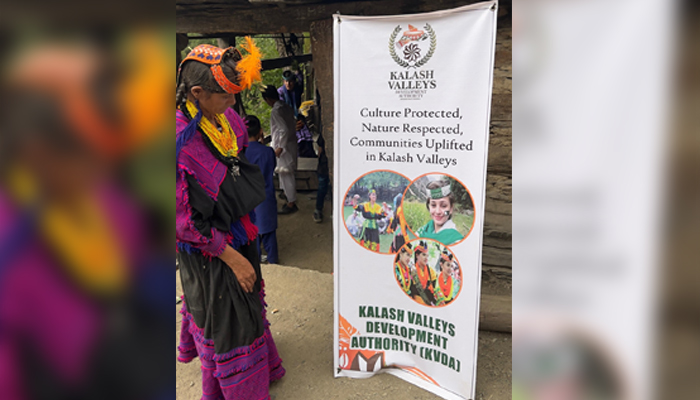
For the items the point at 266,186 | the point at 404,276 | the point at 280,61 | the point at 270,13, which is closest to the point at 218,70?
the point at 404,276

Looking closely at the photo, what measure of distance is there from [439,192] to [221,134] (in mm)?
1144

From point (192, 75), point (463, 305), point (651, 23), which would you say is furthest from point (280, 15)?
point (651, 23)

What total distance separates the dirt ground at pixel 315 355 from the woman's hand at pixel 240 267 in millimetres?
911

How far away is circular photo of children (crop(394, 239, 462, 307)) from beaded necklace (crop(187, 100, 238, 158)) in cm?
107

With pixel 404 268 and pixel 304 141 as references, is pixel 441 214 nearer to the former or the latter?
pixel 404 268

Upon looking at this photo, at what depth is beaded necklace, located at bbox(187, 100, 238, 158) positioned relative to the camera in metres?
2.09

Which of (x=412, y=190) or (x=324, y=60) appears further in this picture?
(x=324, y=60)

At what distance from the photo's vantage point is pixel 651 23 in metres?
0.56

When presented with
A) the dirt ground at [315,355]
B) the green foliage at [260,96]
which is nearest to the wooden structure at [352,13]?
the dirt ground at [315,355]

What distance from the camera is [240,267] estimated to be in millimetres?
2223

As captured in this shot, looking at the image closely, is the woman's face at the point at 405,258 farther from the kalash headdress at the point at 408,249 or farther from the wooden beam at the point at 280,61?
the wooden beam at the point at 280,61

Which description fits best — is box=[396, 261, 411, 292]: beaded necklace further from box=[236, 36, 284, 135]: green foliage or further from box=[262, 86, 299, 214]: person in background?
box=[236, 36, 284, 135]: green foliage

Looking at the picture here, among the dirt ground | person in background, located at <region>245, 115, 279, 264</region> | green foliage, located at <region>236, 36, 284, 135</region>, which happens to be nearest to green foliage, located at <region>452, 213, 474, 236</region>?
the dirt ground

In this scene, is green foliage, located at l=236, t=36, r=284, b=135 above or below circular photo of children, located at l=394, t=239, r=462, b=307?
above
